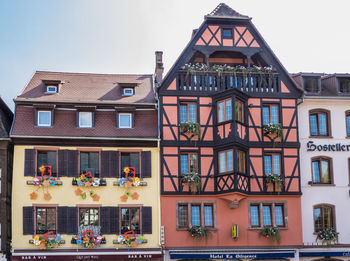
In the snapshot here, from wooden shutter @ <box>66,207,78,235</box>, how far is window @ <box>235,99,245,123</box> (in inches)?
388

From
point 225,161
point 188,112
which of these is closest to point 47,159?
point 188,112

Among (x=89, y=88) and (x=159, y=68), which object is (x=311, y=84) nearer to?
(x=159, y=68)

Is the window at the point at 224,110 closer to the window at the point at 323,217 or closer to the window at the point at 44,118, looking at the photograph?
the window at the point at 323,217

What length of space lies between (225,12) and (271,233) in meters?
12.7

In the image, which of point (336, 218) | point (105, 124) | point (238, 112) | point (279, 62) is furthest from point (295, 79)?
point (105, 124)

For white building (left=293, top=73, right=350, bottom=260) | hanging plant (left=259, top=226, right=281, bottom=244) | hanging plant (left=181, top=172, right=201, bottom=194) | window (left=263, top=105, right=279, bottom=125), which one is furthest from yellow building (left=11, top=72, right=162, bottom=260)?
white building (left=293, top=73, right=350, bottom=260)

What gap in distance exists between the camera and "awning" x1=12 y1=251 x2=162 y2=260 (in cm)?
3497

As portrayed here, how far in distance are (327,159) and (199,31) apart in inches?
398

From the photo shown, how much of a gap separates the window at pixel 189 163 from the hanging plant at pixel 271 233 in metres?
4.76

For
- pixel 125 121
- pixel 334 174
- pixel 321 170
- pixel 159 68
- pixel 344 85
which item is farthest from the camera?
pixel 159 68

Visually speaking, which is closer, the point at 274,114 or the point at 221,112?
the point at 221,112

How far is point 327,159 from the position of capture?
38.9 meters

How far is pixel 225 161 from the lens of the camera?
37.2 metres

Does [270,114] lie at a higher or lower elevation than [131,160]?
higher
